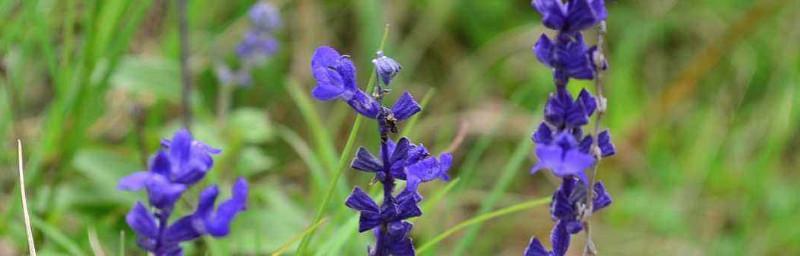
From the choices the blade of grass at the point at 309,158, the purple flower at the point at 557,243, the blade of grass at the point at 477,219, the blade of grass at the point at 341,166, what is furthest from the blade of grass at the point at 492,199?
the purple flower at the point at 557,243

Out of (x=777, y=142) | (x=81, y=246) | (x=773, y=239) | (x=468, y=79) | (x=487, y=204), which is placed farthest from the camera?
(x=468, y=79)

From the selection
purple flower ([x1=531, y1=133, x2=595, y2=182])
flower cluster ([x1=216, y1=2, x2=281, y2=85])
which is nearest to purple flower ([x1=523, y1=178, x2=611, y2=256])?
purple flower ([x1=531, y1=133, x2=595, y2=182])

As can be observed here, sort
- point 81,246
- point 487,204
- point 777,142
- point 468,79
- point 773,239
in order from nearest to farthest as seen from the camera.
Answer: point 487,204 → point 81,246 → point 773,239 → point 777,142 → point 468,79

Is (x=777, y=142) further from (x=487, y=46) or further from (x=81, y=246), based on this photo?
(x=81, y=246)

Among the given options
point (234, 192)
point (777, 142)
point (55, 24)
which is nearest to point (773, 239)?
point (777, 142)

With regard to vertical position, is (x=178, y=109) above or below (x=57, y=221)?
above

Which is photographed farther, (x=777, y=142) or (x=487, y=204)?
(x=777, y=142)

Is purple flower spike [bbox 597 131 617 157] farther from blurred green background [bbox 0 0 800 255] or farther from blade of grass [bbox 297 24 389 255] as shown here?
blurred green background [bbox 0 0 800 255]
